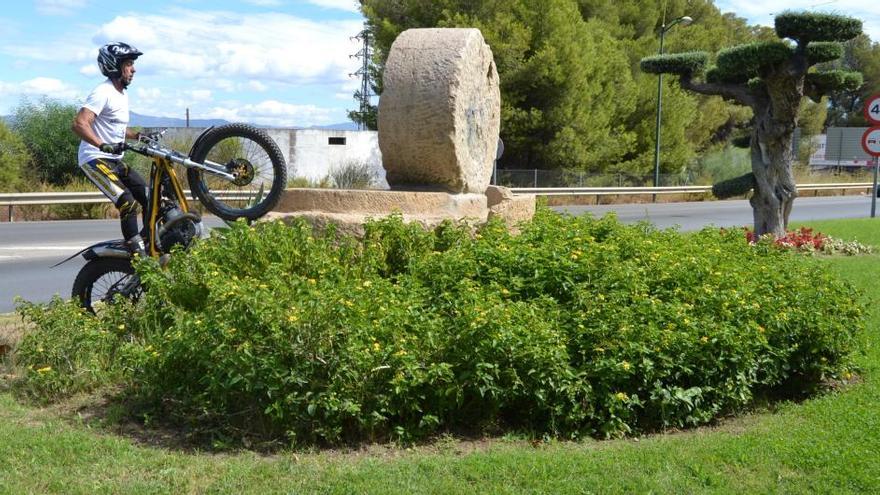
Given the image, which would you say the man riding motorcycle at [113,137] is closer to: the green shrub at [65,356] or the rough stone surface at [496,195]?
the green shrub at [65,356]

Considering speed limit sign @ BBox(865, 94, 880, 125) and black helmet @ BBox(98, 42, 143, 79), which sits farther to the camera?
speed limit sign @ BBox(865, 94, 880, 125)

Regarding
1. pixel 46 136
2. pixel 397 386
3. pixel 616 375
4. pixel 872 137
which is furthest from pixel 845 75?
pixel 46 136

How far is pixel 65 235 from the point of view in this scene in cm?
1753

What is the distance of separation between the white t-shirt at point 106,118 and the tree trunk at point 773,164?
1022 centimetres

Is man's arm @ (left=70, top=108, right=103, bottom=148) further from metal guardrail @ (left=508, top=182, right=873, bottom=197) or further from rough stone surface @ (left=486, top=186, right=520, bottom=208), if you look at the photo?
metal guardrail @ (left=508, top=182, right=873, bottom=197)

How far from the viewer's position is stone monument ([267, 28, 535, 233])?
24.9ft

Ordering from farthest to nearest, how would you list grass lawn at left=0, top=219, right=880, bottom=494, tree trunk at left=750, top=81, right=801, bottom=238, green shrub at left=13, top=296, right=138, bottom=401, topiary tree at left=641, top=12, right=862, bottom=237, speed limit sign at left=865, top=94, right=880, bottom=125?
speed limit sign at left=865, top=94, right=880, bottom=125 → tree trunk at left=750, top=81, right=801, bottom=238 → topiary tree at left=641, top=12, right=862, bottom=237 → green shrub at left=13, top=296, right=138, bottom=401 → grass lawn at left=0, top=219, right=880, bottom=494

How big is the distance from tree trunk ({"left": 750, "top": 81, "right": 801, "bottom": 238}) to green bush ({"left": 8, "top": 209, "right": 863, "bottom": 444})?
8.22 meters

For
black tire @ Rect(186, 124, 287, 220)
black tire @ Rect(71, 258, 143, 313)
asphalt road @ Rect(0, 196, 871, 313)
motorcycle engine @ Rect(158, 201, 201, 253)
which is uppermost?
black tire @ Rect(186, 124, 287, 220)

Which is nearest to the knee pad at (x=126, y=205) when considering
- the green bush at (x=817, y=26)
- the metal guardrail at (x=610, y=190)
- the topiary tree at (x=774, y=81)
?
the topiary tree at (x=774, y=81)

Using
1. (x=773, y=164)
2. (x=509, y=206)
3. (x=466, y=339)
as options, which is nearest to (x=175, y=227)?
(x=509, y=206)

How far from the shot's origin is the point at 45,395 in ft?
18.6

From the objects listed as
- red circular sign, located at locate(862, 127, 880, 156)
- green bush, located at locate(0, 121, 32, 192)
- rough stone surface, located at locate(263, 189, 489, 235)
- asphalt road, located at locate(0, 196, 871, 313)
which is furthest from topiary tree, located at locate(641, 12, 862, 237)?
green bush, located at locate(0, 121, 32, 192)

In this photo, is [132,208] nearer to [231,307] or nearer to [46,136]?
[231,307]
